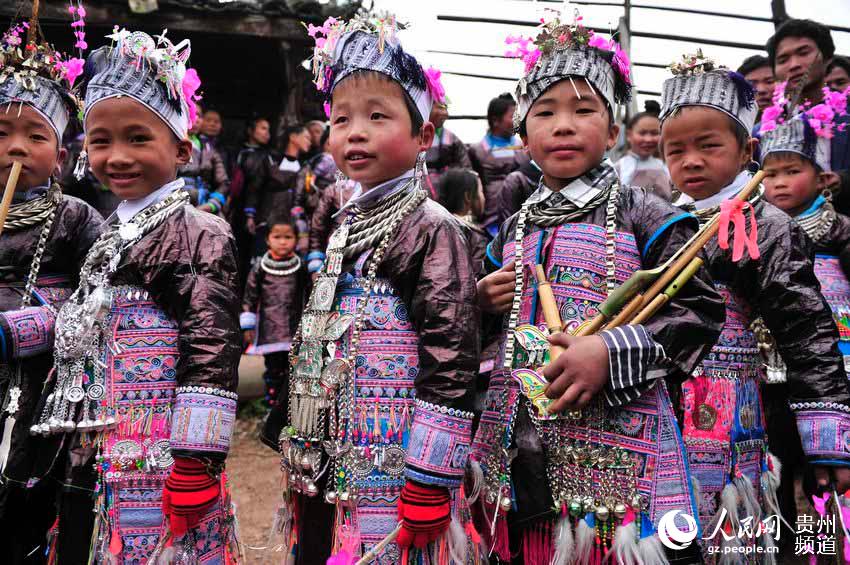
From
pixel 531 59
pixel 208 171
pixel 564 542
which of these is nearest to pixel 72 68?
pixel 531 59

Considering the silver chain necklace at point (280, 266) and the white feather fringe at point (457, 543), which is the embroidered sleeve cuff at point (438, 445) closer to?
the white feather fringe at point (457, 543)

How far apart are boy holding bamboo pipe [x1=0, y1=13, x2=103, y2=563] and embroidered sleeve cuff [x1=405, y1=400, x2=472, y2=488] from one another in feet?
4.96

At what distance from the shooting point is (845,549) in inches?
108

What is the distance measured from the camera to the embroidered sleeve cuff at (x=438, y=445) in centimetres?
198

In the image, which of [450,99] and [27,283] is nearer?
[450,99]

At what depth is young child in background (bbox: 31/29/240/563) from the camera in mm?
2344

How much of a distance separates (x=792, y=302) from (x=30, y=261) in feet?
9.96

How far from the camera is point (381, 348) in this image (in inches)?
87.7

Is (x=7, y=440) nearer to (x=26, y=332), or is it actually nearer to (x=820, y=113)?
(x=26, y=332)

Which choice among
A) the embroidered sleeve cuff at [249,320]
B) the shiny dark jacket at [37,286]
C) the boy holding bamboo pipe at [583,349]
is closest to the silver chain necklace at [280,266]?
the embroidered sleeve cuff at [249,320]

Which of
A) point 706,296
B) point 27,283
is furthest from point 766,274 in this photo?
point 27,283

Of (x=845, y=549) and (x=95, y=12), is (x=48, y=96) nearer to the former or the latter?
(x=845, y=549)

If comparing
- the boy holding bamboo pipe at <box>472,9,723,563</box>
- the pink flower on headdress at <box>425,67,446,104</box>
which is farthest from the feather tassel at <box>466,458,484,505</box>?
the pink flower on headdress at <box>425,67,446,104</box>

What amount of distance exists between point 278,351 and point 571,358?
4.51 meters
